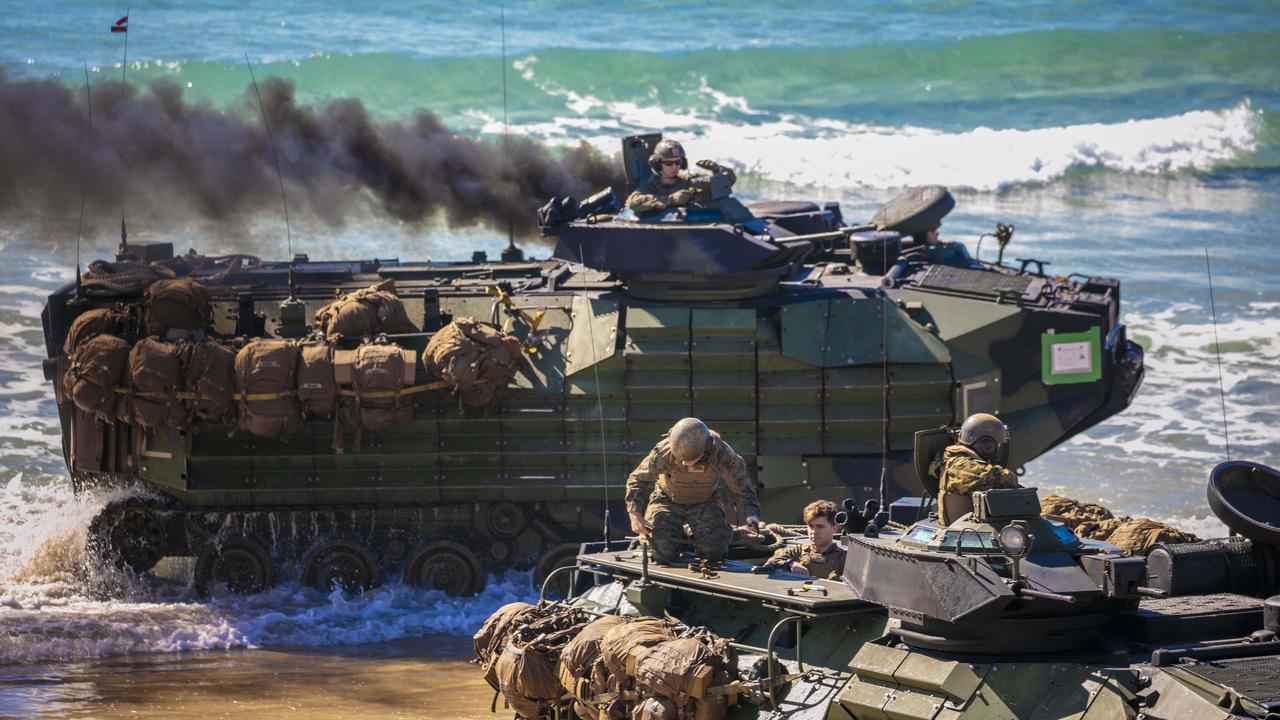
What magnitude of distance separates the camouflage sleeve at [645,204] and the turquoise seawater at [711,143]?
3.82 meters

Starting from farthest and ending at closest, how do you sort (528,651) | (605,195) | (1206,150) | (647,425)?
(1206,150)
(605,195)
(647,425)
(528,651)

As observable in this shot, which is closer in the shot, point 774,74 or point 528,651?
point 528,651

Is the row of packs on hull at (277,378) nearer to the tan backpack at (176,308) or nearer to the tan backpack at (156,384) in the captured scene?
the tan backpack at (156,384)

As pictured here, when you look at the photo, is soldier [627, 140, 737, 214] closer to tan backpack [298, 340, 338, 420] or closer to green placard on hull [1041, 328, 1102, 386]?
tan backpack [298, 340, 338, 420]

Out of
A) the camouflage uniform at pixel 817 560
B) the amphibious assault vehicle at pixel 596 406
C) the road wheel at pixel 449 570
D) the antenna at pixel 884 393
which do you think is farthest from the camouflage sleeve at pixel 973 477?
the road wheel at pixel 449 570

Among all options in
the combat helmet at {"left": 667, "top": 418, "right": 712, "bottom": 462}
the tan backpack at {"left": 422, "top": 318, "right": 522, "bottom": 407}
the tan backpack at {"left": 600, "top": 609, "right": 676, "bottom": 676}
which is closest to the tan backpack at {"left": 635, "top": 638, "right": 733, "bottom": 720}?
the tan backpack at {"left": 600, "top": 609, "right": 676, "bottom": 676}

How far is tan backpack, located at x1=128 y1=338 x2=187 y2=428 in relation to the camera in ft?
65.9

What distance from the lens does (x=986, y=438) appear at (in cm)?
1314

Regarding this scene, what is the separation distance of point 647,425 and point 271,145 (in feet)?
32.2

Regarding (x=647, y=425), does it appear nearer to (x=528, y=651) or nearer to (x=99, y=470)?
(x=99, y=470)

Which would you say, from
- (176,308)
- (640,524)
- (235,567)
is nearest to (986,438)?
(640,524)

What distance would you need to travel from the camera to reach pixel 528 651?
45.6 ft

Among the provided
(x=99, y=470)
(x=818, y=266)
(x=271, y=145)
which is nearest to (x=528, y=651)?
(x=99, y=470)

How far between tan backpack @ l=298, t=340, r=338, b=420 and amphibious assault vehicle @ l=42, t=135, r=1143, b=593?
0.09 metres
